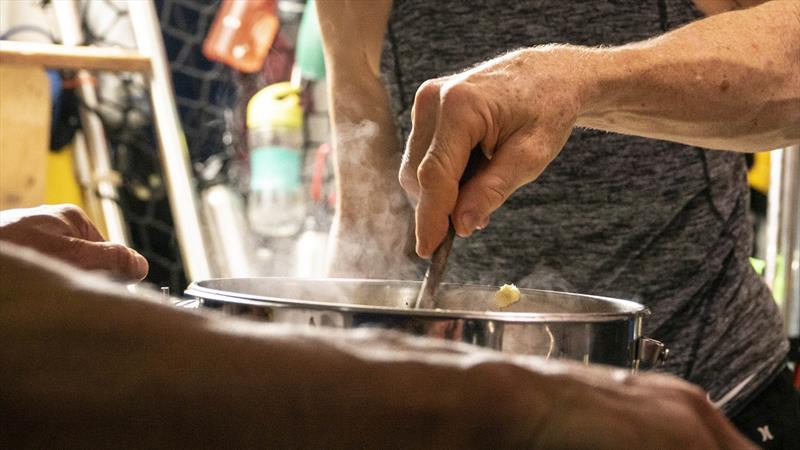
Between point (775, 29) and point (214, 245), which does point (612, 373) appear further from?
point (214, 245)

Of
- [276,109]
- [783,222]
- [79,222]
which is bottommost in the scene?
[783,222]

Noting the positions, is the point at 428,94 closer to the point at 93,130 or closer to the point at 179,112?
the point at 93,130

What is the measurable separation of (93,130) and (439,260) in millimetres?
1698

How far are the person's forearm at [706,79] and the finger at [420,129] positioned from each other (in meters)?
0.13

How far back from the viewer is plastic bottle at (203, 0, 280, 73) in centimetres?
234

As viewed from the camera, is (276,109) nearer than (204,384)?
No

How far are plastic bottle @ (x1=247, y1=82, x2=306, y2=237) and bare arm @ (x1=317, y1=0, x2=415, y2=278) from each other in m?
0.98

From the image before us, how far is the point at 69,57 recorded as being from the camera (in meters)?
1.74

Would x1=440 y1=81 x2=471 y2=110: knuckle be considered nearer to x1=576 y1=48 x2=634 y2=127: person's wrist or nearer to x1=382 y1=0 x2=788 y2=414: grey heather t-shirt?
x1=576 y1=48 x2=634 y2=127: person's wrist

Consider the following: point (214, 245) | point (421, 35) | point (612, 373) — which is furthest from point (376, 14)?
point (214, 245)

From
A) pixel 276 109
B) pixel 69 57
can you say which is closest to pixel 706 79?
pixel 69 57

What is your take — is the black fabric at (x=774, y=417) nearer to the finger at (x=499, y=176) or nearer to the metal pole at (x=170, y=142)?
the finger at (x=499, y=176)

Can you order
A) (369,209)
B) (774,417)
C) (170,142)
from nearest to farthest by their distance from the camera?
(774,417)
(369,209)
(170,142)

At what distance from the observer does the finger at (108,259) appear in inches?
28.8
